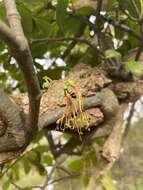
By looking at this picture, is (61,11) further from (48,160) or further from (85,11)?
(48,160)

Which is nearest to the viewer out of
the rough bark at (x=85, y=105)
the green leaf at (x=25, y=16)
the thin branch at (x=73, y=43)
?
the rough bark at (x=85, y=105)

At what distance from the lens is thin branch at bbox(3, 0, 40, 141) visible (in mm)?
414

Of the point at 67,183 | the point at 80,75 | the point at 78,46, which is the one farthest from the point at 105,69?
the point at 67,183

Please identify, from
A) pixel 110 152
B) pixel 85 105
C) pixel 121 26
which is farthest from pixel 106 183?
pixel 121 26

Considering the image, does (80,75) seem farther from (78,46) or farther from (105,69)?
(78,46)

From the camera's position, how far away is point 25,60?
423 millimetres

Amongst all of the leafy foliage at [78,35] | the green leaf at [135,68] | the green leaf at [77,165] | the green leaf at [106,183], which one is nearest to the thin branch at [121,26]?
the leafy foliage at [78,35]

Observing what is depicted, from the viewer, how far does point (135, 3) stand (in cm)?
70

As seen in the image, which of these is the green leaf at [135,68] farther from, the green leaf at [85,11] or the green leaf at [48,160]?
the green leaf at [48,160]

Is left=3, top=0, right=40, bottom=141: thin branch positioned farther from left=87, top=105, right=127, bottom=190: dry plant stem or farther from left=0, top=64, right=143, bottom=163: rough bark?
left=87, top=105, right=127, bottom=190: dry plant stem

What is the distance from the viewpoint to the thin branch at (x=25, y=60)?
414 millimetres

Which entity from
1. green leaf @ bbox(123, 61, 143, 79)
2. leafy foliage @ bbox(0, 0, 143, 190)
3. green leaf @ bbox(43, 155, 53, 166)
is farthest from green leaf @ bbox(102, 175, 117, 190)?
green leaf @ bbox(43, 155, 53, 166)

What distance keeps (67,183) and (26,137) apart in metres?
0.71

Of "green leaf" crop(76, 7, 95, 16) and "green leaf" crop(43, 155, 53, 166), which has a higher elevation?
"green leaf" crop(76, 7, 95, 16)
